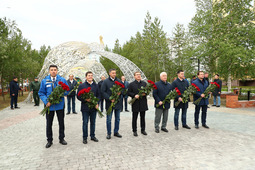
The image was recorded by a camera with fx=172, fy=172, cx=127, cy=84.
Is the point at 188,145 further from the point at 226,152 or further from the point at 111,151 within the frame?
the point at 111,151

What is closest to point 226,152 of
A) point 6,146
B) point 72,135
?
point 72,135

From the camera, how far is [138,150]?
4.33 m

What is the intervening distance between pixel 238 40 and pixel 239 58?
1513mm

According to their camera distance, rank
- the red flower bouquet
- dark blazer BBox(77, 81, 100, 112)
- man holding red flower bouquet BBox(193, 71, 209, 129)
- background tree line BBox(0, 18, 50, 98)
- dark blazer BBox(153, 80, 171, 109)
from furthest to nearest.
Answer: background tree line BBox(0, 18, 50, 98)
man holding red flower bouquet BBox(193, 71, 209, 129)
dark blazer BBox(153, 80, 171, 109)
dark blazer BBox(77, 81, 100, 112)
the red flower bouquet

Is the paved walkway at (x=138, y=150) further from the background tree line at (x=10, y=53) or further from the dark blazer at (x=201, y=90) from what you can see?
the background tree line at (x=10, y=53)

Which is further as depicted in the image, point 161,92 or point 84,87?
point 161,92

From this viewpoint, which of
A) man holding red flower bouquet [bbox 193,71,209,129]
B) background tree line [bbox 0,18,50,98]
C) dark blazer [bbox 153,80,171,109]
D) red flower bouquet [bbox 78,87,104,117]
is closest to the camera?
red flower bouquet [bbox 78,87,104,117]

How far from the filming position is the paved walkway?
3629 mm

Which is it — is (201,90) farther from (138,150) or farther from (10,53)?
(10,53)

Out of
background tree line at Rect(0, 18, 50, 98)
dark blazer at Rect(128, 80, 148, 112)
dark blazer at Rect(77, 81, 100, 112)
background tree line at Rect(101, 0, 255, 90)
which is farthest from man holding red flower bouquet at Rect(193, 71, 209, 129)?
background tree line at Rect(0, 18, 50, 98)

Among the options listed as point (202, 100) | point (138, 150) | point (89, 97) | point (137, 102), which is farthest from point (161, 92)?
point (89, 97)

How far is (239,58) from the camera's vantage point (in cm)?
1200

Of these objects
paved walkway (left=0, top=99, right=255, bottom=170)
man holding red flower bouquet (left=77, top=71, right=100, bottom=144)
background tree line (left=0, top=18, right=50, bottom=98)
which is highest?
background tree line (left=0, top=18, right=50, bottom=98)

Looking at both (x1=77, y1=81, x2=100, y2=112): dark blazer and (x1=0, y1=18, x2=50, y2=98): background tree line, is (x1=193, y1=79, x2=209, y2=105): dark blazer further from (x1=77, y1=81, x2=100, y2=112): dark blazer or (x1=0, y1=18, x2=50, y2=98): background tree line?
(x1=0, y1=18, x2=50, y2=98): background tree line
